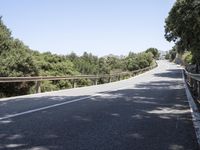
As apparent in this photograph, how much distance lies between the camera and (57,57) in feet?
220

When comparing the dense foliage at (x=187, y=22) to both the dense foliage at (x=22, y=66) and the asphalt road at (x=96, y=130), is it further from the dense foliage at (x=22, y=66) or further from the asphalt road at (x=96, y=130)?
the asphalt road at (x=96, y=130)

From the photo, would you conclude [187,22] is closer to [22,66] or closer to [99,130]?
[22,66]

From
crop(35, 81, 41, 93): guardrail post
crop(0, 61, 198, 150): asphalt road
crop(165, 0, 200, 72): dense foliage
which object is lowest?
crop(35, 81, 41, 93): guardrail post

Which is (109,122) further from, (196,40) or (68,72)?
(68,72)

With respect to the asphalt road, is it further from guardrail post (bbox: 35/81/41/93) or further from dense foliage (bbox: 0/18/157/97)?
dense foliage (bbox: 0/18/157/97)

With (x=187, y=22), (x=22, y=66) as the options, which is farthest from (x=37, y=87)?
(x=187, y=22)

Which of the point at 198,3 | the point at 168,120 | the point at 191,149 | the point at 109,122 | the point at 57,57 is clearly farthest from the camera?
the point at 57,57

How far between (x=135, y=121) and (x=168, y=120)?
3.06 ft

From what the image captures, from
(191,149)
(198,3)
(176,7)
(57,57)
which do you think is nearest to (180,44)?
(176,7)

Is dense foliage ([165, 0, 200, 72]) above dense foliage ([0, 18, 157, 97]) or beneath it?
above

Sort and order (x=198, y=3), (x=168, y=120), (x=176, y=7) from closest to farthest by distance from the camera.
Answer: (x=168, y=120) < (x=198, y=3) < (x=176, y=7)

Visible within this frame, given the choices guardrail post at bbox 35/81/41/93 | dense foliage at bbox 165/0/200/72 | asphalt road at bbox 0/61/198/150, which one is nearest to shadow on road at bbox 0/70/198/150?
asphalt road at bbox 0/61/198/150

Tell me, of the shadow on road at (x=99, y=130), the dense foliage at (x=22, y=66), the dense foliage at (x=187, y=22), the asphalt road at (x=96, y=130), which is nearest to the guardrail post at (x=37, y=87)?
the dense foliage at (x=22, y=66)

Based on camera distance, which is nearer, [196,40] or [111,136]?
[111,136]
